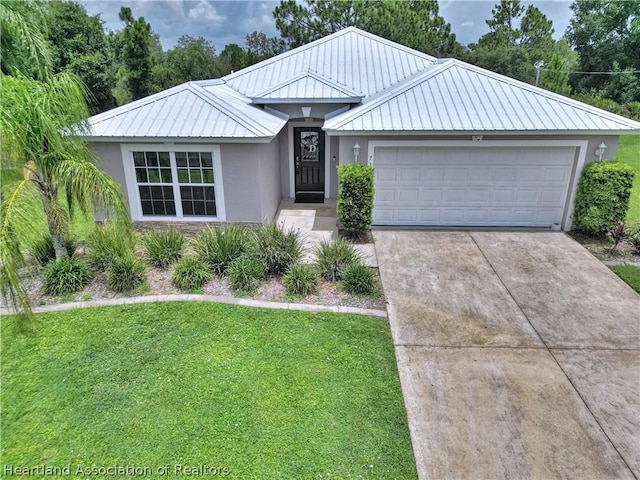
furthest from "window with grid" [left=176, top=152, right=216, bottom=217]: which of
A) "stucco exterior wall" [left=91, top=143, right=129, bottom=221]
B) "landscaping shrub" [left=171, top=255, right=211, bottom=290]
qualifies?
"landscaping shrub" [left=171, top=255, right=211, bottom=290]

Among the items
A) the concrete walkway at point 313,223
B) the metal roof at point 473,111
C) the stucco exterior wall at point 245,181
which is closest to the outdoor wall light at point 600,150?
the metal roof at point 473,111

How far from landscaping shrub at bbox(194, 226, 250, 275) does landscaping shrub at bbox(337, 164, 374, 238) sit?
9.41ft

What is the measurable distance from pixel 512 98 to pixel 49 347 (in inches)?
483

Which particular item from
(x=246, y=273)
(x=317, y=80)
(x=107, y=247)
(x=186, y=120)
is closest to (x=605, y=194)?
(x=317, y=80)

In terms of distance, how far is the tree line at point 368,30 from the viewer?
91.9 feet

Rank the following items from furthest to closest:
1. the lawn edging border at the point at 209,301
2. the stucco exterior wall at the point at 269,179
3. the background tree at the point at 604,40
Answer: the background tree at the point at 604,40 → the stucco exterior wall at the point at 269,179 → the lawn edging border at the point at 209,301

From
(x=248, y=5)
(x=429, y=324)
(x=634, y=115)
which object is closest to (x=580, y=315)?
(x=429, y=324)

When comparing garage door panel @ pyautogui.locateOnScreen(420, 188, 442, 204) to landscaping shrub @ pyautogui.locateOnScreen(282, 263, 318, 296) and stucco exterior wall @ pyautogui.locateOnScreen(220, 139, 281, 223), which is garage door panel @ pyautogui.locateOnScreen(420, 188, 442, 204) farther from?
landscaping shrub @ pyautogui.locateOnScreen(282, 263, 318, 296)

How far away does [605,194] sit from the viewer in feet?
34.7

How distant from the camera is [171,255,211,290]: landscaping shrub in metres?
8.27

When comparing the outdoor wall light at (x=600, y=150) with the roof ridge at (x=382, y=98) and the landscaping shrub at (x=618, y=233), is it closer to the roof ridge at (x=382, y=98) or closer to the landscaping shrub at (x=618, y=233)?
the landscaping shrub at (x=618, y=233)

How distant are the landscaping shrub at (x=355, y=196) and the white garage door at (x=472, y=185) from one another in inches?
38.0

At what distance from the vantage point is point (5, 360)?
628cm

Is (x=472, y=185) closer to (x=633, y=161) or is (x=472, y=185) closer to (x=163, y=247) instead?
(x=163, y=247)
